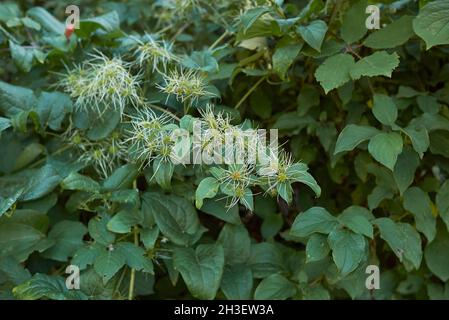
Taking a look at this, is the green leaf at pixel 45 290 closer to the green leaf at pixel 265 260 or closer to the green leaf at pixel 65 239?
the green leaf at pixel 65 239

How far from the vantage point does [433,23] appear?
111 cm

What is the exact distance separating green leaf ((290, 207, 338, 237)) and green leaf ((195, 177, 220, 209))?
201mm

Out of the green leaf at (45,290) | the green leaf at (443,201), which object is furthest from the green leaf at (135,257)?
the green leaf at (443,201)

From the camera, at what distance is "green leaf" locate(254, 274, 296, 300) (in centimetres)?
123

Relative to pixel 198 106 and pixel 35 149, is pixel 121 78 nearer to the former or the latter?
pixel 198 106

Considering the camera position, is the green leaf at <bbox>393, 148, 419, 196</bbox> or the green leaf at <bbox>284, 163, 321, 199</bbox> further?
the green leaf at <bbox>393, 148, 419, 196</bbox>

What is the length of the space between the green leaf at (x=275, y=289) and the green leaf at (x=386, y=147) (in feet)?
1.16

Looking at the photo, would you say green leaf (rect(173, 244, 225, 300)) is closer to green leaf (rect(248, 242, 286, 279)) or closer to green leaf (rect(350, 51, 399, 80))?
green leaf (rect(248, 242, 286, 279))

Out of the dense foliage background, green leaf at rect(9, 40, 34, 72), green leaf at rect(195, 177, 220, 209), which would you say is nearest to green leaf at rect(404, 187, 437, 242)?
the dense foliage background

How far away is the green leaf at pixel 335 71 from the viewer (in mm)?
1151

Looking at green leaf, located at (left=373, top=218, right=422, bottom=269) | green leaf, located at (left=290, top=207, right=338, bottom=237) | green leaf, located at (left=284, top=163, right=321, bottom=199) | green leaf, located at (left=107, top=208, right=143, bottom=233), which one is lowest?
green leaf, located at (left=373, top=218, right=422, bottom=269)

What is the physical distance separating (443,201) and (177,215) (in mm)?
578
